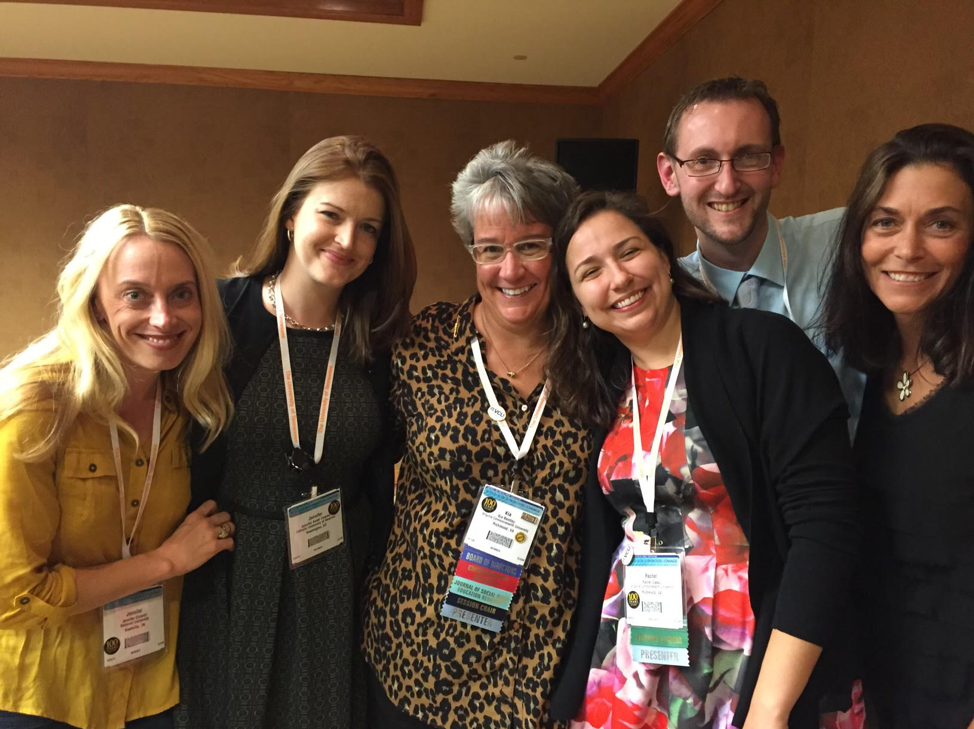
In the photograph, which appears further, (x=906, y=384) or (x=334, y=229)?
(x=334, y=229)

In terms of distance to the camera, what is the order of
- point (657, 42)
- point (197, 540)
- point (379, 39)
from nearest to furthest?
1. point (197, 540)
2. point (657, 42)
3. point (379, 39)

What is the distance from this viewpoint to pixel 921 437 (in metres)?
1.27

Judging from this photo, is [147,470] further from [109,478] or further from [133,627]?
[133,627]

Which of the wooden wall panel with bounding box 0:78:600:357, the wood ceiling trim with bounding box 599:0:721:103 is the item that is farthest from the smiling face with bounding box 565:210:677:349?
the wooden wall panel with bounding box 0:78:600:357

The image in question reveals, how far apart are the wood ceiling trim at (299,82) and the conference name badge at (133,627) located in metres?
5.56

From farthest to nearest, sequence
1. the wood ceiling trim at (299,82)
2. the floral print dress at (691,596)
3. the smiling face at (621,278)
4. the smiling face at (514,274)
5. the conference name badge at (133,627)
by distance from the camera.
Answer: the wood ceiling trim at (299,82) → the smiling face at (514,274) → the conference name badge at (133,627) → the smiling face at (621,278) → the floral print dress at (691,596)

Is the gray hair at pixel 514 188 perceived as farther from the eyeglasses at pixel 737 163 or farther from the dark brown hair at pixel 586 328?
the eyeglasses at pixel 737 163

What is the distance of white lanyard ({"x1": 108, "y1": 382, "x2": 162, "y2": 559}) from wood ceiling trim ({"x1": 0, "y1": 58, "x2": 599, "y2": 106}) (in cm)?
528

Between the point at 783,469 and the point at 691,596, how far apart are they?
31 cm

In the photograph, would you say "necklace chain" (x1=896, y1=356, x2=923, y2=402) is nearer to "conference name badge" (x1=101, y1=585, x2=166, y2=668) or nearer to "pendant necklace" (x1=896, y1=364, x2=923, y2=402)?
"pendant necklace" (x1=896, y1=364, x2=923, y2=402)

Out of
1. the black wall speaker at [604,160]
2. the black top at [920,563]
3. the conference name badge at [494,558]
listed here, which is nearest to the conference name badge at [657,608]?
the conference name badge at [494,558]

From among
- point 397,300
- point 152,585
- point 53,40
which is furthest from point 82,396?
point 53,40

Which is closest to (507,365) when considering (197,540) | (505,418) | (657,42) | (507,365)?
(507,365)

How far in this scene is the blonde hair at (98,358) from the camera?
142 cm
